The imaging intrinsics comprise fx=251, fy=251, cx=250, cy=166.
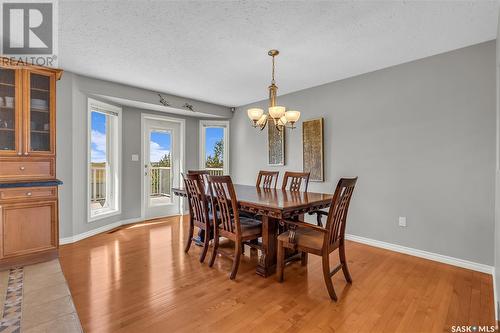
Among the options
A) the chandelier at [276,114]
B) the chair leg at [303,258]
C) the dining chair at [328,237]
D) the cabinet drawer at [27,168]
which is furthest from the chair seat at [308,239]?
the cabinet drawer at [27,168]

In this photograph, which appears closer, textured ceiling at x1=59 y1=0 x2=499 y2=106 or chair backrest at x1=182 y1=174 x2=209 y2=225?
textured ceiling at x1=59 y1=0 x2=499 y2=106

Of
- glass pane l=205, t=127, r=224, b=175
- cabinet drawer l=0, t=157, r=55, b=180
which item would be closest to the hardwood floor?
cabinet drawer l=0, t=157, r=55, b=180

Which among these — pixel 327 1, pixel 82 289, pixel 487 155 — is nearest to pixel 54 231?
pixel 82 289

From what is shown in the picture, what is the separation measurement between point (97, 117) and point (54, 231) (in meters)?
2.04

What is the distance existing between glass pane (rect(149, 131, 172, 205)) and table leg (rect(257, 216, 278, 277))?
3.24m

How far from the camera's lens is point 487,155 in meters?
2.62

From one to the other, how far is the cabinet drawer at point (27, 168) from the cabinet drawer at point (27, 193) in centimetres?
17

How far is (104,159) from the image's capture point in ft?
14.3

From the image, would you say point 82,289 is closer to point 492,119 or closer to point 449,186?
point 449,186

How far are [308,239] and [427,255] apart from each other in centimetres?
179

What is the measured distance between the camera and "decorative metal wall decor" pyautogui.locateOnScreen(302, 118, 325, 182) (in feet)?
13.2

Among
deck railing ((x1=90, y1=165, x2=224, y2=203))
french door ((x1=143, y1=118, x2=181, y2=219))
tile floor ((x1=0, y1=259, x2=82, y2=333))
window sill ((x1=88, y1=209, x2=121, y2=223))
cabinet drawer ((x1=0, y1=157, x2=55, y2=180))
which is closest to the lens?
tile floor ((x1=0, y1=259, x2=82, y2=333))

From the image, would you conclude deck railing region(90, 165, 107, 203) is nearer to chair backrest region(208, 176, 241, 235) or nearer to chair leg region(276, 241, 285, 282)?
chair backrest region(208, 176, 241, 235)

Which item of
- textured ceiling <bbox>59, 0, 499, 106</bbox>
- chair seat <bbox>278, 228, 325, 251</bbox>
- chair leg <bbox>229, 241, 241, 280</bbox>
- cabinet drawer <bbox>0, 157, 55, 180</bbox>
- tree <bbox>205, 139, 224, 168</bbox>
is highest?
textured ceiling <bbox>59, 0, 499, 106</bbox>
